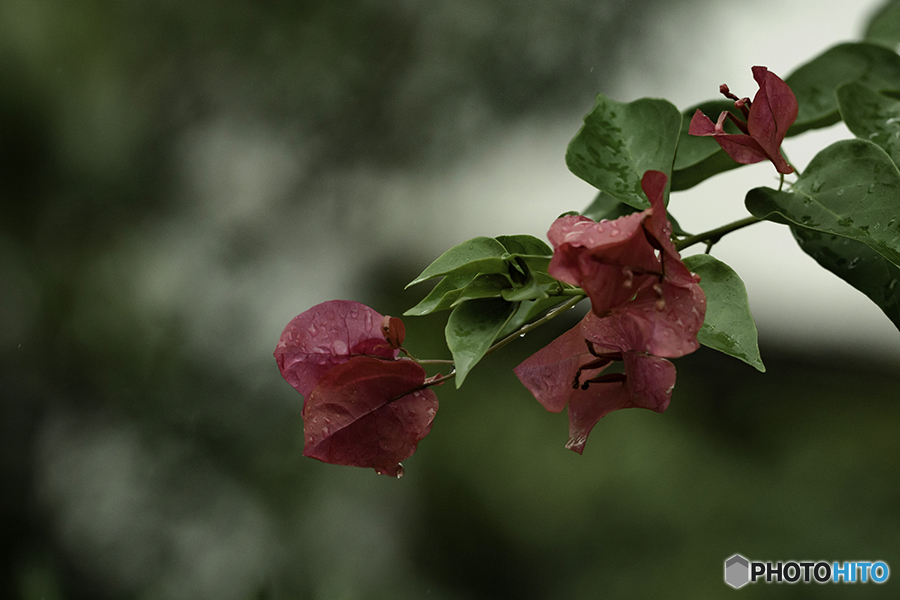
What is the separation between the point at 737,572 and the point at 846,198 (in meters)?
1.48

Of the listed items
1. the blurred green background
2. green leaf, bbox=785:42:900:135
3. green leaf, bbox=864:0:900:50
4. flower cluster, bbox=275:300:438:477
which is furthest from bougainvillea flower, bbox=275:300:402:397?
the blurred green background

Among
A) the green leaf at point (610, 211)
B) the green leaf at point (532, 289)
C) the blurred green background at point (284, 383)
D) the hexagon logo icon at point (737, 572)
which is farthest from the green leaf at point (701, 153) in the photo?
the hexagon logo icon at point (737, 572)

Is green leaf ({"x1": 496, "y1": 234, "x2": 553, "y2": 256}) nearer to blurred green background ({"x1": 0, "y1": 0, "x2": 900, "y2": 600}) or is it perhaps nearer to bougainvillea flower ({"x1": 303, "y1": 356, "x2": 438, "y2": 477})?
bougainvillea flower ({"x1": 303, "y1": 356, "x2": 438, "y2": 477})

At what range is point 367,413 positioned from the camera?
19 cm

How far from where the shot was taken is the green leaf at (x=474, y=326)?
159 mm

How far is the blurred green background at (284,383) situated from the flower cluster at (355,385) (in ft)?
4.38

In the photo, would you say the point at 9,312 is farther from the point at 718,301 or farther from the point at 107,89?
the point at 718,301

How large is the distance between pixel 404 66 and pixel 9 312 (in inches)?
43.0

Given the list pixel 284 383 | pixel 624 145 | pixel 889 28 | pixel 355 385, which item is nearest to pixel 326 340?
pixel 355 385

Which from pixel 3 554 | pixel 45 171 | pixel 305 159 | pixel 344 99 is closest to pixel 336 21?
pixel 344 99

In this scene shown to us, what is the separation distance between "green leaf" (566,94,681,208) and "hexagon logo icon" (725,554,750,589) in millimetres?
1429

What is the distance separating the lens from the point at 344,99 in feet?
5.56

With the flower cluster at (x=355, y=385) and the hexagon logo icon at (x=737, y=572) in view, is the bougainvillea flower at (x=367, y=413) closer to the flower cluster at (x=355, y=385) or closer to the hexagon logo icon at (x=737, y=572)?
the flower cluster at (x=355, y=385)

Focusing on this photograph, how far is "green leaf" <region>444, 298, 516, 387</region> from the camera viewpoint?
159mm
